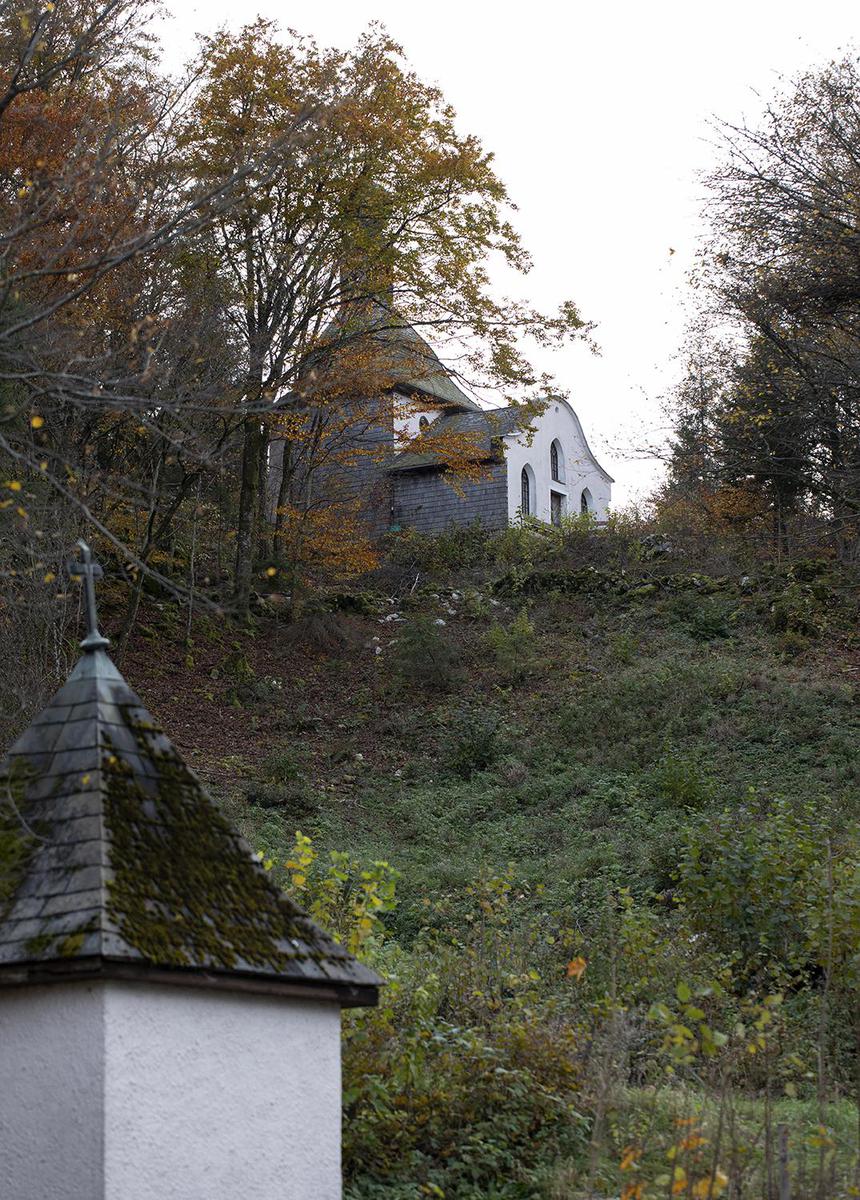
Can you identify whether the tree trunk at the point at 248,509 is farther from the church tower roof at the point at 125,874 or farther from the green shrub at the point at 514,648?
the church tower roof at the point at 125,874

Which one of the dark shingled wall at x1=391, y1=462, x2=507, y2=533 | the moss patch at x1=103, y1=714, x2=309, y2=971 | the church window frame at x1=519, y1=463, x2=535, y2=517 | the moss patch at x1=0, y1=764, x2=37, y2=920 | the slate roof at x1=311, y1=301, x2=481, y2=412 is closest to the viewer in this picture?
the moss patch at x1=103, y1=714, x2=309, y2=971

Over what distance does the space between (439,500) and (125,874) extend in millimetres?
29894

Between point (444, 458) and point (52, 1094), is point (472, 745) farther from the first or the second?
point (52, 1094)

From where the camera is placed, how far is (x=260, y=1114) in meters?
5.72

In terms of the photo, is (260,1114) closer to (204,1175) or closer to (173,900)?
(204,1175)

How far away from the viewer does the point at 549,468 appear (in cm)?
4006

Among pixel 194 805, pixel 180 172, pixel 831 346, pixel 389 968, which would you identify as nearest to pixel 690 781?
pixel 831 346

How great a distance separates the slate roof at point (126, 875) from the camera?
541 centimetres

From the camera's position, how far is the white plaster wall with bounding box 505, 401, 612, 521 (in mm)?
36719

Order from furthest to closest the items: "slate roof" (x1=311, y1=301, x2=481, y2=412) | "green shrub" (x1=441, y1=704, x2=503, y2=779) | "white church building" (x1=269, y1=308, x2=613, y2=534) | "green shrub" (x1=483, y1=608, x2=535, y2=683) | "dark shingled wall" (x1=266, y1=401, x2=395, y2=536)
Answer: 1. "dark shingled wall" (x1=266, y1=401, x2=395, y2=536)
2. "white church building" (x1=269, y1=308, x2=613, y2=534)
3. "slate roof" (x1=311, y1=301, x2=481, y2=412)
4. "green shrub" (x1=483, y1=608, x2=535, y2=683)
5. "green shrub" (x1=441, y1=704, x2=503, y2=779)

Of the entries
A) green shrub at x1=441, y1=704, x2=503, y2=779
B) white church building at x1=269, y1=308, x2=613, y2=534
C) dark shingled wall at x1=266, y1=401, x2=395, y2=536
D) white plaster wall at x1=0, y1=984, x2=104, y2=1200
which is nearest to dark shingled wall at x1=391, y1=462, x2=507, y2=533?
A: white church building at x1=269, y1=308, x2=613, y2=534

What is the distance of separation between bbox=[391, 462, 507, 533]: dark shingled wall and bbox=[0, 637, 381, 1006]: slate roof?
2845 cm

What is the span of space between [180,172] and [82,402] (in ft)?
37.9

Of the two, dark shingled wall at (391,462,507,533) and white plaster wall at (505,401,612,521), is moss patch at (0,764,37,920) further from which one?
dark shingled wall at (391,462,507,533)
